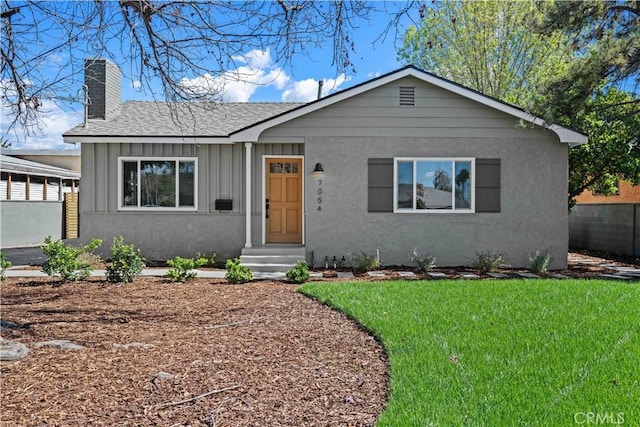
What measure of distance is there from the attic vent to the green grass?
539 cm

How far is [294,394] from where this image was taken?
3.68 meters

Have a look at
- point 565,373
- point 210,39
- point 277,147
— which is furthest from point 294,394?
point 277,147

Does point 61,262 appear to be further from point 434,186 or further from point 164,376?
point 434,186

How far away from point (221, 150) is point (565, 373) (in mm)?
10050

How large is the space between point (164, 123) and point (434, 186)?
730 cm

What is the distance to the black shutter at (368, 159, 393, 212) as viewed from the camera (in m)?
11.2

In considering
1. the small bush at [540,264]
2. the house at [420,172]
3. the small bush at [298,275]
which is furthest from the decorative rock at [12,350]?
the small bush at [540,264]

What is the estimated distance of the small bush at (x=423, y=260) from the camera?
10.7 m

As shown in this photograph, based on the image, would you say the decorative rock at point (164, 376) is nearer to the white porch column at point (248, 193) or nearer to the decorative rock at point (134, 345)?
the decorative rock at point (134, 345)

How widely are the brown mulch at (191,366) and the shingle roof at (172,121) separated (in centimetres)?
594

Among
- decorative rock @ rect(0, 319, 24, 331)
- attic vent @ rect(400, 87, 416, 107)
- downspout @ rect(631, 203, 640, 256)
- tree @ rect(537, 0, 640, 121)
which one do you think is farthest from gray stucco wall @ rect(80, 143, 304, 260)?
downspout @ rect(631, 203, 640, 256)

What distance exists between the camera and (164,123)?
12.8 meters

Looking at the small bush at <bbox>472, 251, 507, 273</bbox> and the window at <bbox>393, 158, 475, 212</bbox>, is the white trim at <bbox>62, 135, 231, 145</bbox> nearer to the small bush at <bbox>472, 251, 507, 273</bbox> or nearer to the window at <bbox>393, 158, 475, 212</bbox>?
the window at <bbox>393, 158, 475, 212</bbox>

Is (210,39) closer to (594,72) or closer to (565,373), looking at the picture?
(565,373)
